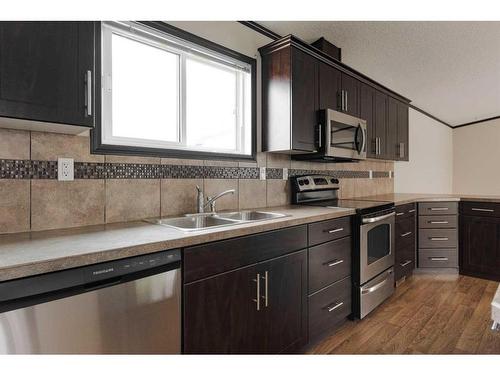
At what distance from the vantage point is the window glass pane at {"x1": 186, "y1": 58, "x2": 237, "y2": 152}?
7.21 ft

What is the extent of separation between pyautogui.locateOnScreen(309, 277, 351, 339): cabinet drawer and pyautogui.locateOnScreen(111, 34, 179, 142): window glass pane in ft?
4.77

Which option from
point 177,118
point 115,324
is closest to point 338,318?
point 115,324

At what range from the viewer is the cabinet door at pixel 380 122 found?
3.36 m

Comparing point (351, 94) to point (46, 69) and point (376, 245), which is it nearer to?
point (376, 245)

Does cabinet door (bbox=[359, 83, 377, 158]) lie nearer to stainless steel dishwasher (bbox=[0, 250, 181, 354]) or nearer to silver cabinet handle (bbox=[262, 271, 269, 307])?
silver cabinet handle (bbox=[262, 271, 269, 307])

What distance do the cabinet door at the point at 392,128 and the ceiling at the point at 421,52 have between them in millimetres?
374

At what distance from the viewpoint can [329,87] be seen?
2.65 meters

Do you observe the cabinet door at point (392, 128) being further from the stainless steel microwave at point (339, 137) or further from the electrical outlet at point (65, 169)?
the electrical outlet at point (65, 169)

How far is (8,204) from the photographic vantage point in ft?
4.40

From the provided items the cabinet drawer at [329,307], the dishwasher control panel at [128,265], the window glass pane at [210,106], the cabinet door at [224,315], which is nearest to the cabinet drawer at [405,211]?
the cabinet drawer at [329,307]

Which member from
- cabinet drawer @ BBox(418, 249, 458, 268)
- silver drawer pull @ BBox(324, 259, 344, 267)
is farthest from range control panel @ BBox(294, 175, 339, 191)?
cabinet drawer @ BBox(418, 249, 458, 268)

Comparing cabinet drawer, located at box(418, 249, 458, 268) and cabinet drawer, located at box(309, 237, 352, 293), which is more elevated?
cabinet drawer, located at box(309, 237, 352, 293)

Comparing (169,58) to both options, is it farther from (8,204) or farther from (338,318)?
(338,318)

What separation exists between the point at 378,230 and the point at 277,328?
4.39 feet
